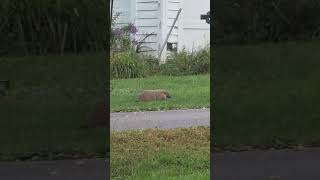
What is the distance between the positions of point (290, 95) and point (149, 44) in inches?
71.8

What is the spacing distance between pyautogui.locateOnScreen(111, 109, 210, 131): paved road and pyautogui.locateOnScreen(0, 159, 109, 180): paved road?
2.31 feet

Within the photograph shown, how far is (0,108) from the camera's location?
7.41 metres

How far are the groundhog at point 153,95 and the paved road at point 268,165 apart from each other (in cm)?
147

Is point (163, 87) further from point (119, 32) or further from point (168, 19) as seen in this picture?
point (119, 32)

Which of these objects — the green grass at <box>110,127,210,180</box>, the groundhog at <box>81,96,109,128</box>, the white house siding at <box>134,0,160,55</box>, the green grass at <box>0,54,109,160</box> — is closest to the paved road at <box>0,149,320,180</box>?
the green grass at <box>110,127,210,180</box>

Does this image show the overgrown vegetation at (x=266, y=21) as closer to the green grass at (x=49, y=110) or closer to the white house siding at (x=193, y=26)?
the white house siding at (x=193, y=26)

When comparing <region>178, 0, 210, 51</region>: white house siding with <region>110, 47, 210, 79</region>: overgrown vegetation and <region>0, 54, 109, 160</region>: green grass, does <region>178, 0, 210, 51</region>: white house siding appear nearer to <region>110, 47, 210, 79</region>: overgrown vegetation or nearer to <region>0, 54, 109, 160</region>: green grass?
<region>110, 47, 210, 79</region>: overgrown vegetation

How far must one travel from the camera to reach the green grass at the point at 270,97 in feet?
24.0

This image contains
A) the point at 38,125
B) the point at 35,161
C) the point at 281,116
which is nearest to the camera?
the point at 35,161

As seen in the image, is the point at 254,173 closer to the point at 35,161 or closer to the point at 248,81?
the point at 248,81

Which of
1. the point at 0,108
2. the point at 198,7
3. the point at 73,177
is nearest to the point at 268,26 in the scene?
the point at 198,7

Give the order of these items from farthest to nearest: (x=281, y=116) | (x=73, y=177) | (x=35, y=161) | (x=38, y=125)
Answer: (x=281, y=116) → (x=38, y=125) → (x=35, y=161) → (x=73, y=177)

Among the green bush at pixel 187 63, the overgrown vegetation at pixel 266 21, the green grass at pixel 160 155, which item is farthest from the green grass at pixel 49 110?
the overgrown vegetation at pixel 266 21

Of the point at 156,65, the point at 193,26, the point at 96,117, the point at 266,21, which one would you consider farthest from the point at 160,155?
the point at 266,21
